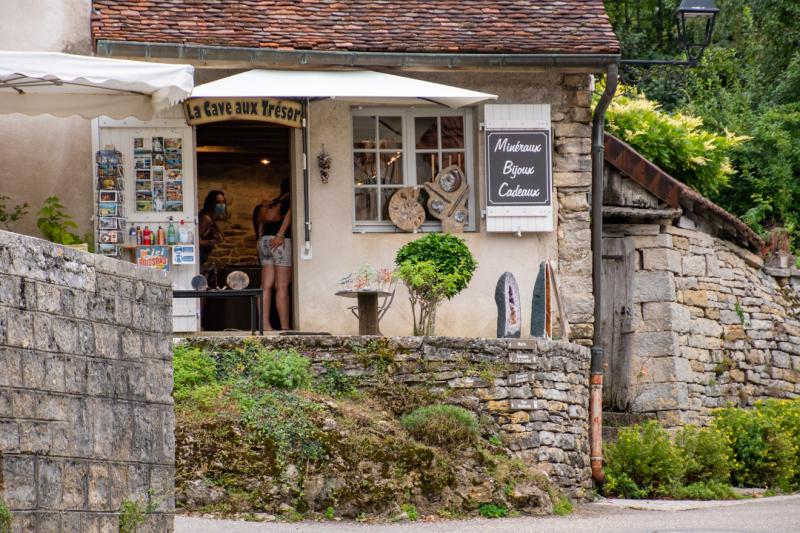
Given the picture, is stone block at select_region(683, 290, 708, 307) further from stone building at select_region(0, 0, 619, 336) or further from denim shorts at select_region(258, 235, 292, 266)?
denim shorts at select_region(258, 235, 292, 266)

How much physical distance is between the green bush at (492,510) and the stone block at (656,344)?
400 cm

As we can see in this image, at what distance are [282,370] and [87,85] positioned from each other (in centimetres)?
264

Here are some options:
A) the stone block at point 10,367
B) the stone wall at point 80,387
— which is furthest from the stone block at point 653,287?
the stone block at point 10,367

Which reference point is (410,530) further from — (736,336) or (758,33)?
(758,33)

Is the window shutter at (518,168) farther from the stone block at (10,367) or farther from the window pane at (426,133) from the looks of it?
the stone block at (10,367)

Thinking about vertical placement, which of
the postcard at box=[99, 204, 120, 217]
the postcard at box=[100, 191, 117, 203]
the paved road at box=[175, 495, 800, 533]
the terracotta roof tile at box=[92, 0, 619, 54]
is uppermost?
the terracotta roof tile at box=[92, 0, 619, 54]

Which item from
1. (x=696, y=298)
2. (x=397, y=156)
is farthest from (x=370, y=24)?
(x=696, y=298)

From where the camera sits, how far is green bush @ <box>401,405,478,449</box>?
8.04 m

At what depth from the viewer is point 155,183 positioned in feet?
31.5

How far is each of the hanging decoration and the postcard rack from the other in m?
1.87

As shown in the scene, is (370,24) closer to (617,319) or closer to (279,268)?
(279,268)

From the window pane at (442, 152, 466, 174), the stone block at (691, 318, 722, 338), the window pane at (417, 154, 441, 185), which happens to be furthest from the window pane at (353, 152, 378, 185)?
the stone block at (691, 318, 722, 338)

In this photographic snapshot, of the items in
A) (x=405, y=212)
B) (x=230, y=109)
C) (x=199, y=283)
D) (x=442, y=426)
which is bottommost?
(x=442, y=426)

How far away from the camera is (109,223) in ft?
30.7
